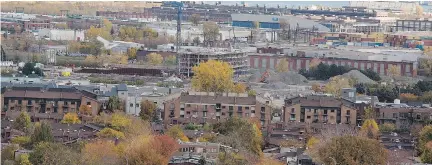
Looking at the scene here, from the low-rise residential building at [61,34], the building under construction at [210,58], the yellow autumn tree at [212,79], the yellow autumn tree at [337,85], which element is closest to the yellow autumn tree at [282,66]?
the building under construction at [210,58]

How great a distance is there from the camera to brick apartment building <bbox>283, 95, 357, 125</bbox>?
61.2 feet

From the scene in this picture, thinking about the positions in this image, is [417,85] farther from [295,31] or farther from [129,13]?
[129,13]

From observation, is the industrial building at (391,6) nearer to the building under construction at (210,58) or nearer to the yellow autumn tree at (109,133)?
the building under construction at (210,58)

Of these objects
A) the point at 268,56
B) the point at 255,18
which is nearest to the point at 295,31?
the point at 255,18

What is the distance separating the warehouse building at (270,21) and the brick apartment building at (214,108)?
25.7 m

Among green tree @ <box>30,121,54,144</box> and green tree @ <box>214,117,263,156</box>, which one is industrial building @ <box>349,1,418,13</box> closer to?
green tree @ <box>214,117,263,156</box>

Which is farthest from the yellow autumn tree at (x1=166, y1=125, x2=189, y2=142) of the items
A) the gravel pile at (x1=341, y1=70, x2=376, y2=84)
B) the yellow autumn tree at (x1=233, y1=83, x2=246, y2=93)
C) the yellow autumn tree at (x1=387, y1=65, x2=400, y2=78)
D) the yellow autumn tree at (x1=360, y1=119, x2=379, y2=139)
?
the yellow autumn tree at (x1=387, y1=65, x2=400, y2=78)

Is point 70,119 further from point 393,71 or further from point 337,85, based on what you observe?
point 393,71

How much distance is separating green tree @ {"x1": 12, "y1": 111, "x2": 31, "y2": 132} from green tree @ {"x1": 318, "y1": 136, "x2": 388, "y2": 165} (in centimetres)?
442

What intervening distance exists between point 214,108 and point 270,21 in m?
27.8

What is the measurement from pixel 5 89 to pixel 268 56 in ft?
42.1

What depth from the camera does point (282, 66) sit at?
2917 centimetres

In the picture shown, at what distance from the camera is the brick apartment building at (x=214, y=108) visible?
1861cm

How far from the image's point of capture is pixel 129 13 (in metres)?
54.4
